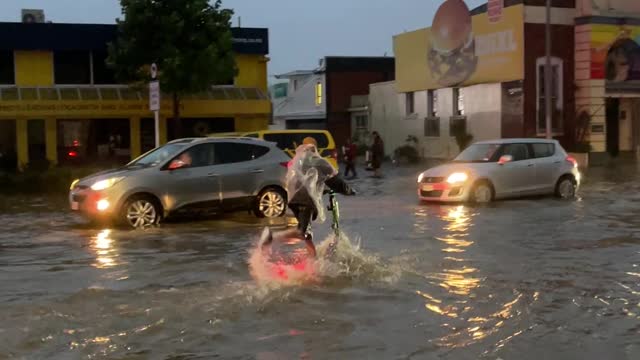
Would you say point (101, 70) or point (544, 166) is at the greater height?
point (101, 70)

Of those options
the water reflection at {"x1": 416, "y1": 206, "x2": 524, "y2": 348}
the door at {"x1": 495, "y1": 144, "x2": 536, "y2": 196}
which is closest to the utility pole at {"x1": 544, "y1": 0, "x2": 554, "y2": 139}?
the door at {"x1": 495, "y1": 144, "x2": 536, "y2": 196}

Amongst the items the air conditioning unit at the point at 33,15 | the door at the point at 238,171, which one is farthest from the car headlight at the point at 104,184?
the air conditioning unit at the point at 33,15

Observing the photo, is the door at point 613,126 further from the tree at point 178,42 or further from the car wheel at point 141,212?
the car wheel at point 141,212

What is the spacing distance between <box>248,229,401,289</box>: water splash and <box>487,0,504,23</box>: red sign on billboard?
80.3 feet

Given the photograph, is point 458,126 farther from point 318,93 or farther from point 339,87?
point 318,93

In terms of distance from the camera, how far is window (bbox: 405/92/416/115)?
41.5m

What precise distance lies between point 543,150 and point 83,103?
68.4ft

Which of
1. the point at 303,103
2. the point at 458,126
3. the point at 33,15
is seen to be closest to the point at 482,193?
the point at 458,126

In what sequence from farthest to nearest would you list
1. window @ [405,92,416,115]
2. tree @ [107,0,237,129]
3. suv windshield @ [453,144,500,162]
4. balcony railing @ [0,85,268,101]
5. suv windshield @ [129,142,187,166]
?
1. window @ [405,92,416,115]
2. balcony railing @ [0,85,268,101]
3. tree @ [107,0,237,129]
4. suv windshield @ [453,144,500,162]
5. suv windshield @ [129,142,187,166]

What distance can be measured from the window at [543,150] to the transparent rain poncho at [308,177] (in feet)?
35.4

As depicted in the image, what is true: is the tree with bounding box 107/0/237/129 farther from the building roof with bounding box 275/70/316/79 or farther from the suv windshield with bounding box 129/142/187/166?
the building roof with bounding box 275/70/316/79

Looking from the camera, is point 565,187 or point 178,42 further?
point 178,42

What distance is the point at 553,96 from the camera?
1307 inches

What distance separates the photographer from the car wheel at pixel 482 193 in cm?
1809
